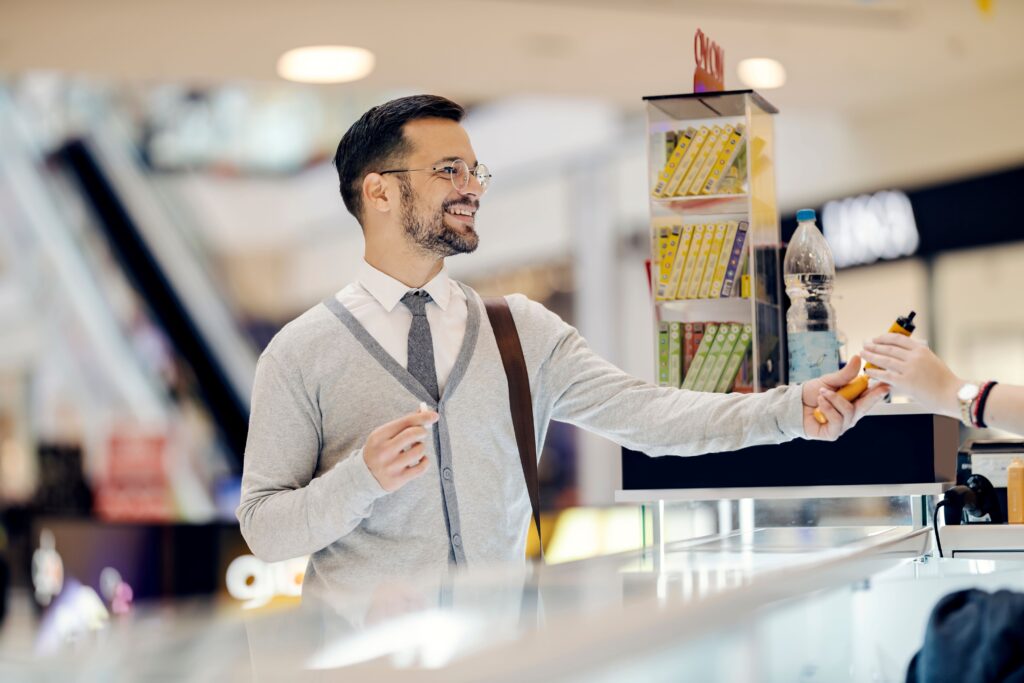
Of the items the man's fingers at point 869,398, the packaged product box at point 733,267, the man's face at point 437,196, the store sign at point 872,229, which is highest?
the store sign at point 872,229

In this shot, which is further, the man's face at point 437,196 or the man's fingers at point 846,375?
the man's face at point 437,196

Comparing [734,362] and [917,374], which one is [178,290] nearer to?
[734,362]

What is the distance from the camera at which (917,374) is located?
2.37m

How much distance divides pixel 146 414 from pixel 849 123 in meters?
5.83

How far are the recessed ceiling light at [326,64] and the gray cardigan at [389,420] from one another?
4.94 metres

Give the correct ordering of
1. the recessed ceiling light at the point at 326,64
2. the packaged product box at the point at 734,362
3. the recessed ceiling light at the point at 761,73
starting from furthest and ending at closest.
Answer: the recessed ceiling light at the point at 761,73, the recessed ceiling light at the point at 326,64, the packaged product box at the point at 734,362

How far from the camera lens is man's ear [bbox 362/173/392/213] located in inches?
106

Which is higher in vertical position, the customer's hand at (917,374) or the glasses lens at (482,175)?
the glasses lens at (482,175)

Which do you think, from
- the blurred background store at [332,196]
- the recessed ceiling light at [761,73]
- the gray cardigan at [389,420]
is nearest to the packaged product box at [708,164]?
the gray cardigan at [389,420]

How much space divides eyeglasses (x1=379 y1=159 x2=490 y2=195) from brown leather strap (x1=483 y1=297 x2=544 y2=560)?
0.30 meters

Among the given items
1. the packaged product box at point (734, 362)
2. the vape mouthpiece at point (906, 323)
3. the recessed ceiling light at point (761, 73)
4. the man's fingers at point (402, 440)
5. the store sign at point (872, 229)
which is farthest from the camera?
the store sign at point (872, 229)

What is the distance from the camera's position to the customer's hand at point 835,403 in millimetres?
2363

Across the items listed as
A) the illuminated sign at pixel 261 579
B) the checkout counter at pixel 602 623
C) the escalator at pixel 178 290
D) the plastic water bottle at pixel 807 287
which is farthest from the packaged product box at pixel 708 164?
the escalator at pixel 178 290

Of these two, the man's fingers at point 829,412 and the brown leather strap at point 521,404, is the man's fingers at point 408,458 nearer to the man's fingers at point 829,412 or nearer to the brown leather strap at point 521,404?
the brown leather strap at point 521,404
